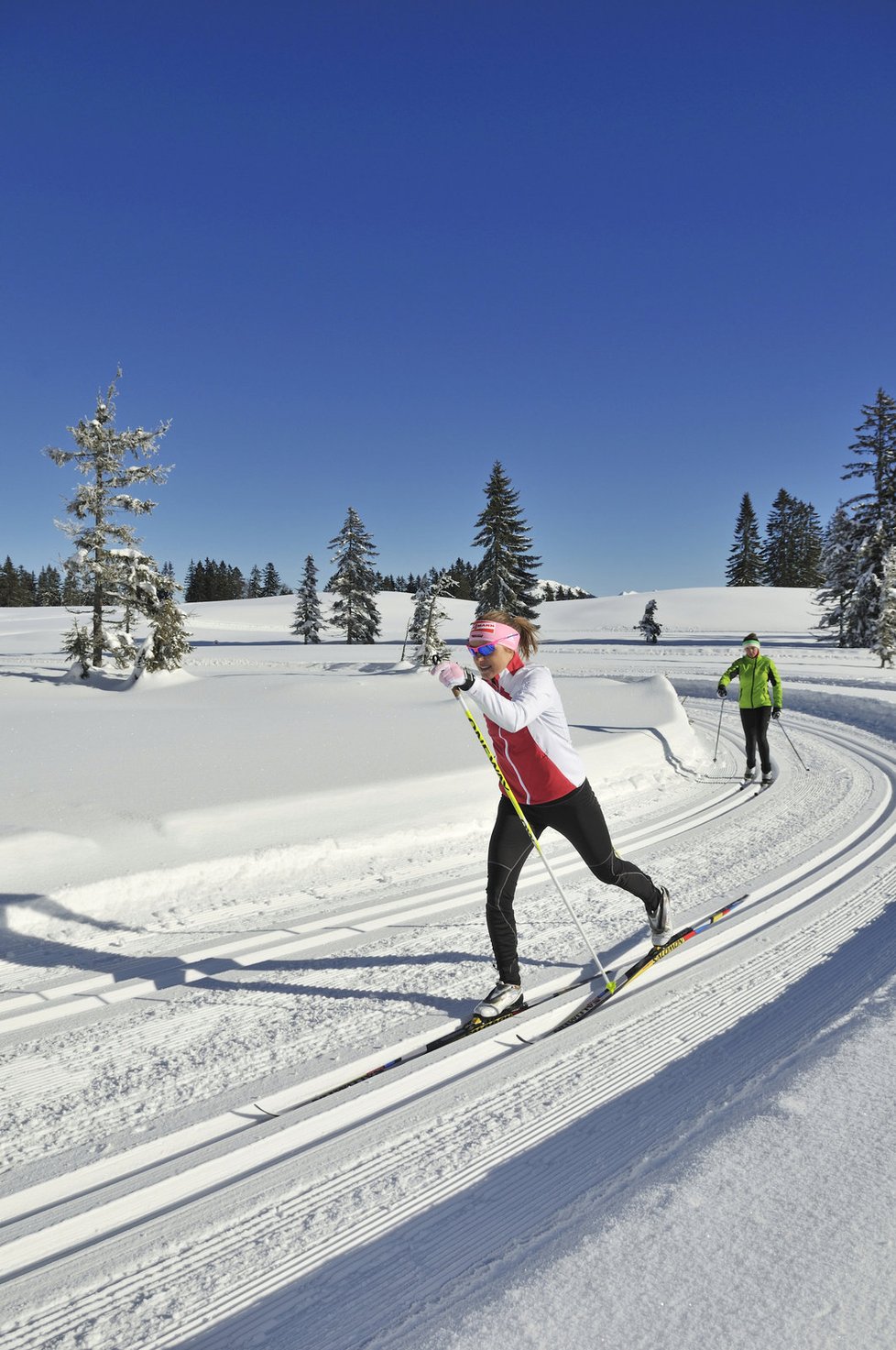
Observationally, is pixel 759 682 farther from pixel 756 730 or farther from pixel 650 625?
pixel 650 625

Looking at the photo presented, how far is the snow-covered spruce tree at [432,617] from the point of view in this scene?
31703 mm

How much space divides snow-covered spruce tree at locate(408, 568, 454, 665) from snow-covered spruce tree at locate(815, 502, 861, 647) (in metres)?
21.0

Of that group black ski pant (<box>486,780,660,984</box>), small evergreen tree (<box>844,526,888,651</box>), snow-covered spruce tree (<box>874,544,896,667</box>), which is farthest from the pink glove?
small evergreen tree (<box>844,526,888,651</box>)

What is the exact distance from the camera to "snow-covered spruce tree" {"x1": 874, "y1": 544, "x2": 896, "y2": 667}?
2950 cm

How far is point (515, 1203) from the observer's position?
2.38 metres

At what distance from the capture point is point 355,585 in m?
52.3

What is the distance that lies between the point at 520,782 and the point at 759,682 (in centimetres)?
712

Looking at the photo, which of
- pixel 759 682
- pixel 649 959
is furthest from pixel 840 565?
pixel 649 959

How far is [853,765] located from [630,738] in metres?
3.18

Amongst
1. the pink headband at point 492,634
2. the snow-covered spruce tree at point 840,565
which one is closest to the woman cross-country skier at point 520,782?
the pink headband at point 492,634

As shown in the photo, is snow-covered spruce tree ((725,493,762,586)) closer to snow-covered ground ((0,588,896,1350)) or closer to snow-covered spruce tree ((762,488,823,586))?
snow-covered spruce tree ((762,488,823,586))

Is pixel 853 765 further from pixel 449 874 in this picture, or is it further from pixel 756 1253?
pixel 756 1253

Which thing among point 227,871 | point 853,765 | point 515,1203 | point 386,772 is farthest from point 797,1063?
point 853,765

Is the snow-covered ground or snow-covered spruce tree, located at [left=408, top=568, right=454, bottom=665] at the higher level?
snow-covered spruce tree, located at [left=408, top=568, right=454, bottom=665]
